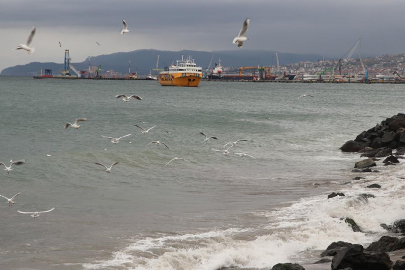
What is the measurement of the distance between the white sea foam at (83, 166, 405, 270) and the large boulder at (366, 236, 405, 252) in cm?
116

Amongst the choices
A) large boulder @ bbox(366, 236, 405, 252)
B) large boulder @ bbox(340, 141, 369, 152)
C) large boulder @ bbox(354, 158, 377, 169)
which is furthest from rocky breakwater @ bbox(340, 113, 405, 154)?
large boulder @ bbox(366, 236, 405, 252)

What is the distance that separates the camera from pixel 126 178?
72.7ft

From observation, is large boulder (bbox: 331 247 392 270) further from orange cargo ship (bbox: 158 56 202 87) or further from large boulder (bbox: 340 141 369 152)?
orange cargo ship (bbox: 158 56 202 87)

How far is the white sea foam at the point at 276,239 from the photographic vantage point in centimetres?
1162

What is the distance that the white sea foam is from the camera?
11625 mm

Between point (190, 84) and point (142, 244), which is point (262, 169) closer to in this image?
point (142, 244)

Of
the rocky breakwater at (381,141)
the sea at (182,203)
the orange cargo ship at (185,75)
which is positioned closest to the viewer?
the sea at (182,203)

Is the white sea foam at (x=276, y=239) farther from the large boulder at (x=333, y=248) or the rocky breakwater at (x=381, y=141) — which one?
the rocky breakwater at (x=381, y=141)

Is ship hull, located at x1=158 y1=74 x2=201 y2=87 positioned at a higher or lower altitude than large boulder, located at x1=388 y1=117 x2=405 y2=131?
lower

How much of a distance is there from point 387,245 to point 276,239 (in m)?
2.35

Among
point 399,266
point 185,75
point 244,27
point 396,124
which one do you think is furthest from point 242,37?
point 185,75

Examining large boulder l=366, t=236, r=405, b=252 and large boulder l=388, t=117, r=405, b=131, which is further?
large boulder l=388, t=117, r=405, b=131

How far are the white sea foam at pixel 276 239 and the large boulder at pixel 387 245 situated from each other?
3.81 feet

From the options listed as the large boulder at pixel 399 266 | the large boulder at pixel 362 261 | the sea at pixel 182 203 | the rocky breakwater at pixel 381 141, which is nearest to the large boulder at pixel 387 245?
the sea at pixel 182 203
